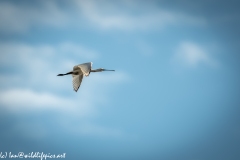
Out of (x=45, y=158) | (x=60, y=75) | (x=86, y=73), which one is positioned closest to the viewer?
(x=86, y=73)

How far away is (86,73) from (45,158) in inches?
212

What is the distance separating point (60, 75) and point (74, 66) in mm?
1977

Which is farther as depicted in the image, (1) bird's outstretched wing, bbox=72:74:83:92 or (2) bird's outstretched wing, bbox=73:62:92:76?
(1) bird's outstretched wing, bbox=72:74:83:92

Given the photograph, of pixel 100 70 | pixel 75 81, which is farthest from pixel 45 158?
pixel 100 70

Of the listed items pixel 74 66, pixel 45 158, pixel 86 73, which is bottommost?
pixel 45 158

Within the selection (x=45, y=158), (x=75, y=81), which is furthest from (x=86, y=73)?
(x=45, y=158)

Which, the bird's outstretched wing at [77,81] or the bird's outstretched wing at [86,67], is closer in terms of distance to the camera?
the bird's outstretched wing at [86,67]

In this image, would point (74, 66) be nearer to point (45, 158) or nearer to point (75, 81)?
point (75, 81)

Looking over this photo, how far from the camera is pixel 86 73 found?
2698cm

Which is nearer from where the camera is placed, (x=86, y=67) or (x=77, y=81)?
(x=86, y=67)

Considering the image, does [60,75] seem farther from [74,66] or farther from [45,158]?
[45,158]

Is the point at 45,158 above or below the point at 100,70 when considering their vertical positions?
below

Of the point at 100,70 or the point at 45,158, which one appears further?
the point at 100,70

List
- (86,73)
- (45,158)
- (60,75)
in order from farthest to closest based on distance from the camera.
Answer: (60,75)
(45,158)
(86,73)
